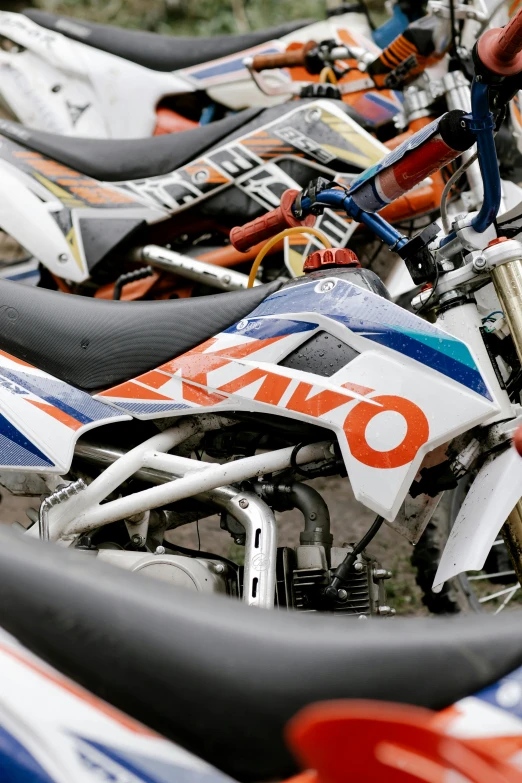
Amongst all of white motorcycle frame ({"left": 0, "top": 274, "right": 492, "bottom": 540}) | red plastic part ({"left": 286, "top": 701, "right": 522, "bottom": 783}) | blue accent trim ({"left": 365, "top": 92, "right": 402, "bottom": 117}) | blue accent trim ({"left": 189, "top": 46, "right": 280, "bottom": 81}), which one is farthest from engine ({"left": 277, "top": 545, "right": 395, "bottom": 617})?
blue accent trim ({"left": 189, "top": 46, "right": 280, "bottom": 81})

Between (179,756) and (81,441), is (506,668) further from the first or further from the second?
(81,441)

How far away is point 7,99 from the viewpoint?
4105 millimetres

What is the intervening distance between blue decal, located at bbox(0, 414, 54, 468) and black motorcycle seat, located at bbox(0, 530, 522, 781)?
97 centimetres

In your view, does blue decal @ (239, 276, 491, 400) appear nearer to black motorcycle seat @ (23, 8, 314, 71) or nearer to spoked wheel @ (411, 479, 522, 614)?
spoked wheel @ (411, 479, 522, 614)

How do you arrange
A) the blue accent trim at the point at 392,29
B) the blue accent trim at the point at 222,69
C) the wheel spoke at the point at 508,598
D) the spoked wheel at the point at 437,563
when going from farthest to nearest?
the blue accent trim at the point at 222,69, the blue accent trim at the point at 392,29, the wheel spoke at the point at 508,598, the spoked wheel at the point at 437,563

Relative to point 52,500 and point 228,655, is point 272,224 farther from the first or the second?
point 228,655

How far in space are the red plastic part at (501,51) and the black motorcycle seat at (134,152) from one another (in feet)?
5.79

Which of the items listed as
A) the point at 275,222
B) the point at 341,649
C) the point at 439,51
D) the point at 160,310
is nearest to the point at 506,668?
the point at 341,649

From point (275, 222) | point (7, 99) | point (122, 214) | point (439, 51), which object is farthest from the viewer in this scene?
point (7, 99)

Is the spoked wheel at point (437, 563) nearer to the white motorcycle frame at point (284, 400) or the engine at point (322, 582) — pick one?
the engine at point (322, 582)

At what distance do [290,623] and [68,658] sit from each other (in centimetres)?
23

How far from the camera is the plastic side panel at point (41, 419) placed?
6.25 ft

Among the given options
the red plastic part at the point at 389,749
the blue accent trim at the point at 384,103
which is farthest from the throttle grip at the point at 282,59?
the red plastic part at the point at 389,749

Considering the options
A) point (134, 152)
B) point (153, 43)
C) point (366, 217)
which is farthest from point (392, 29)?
point (366, 217)
